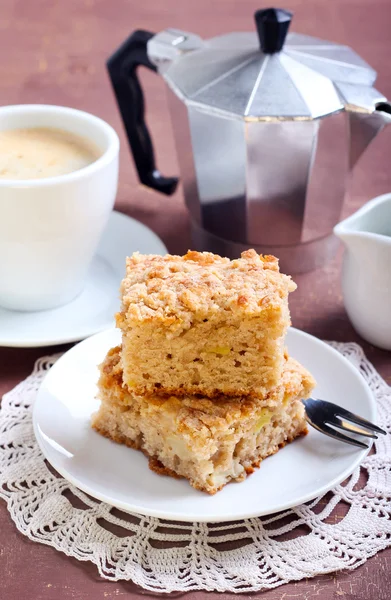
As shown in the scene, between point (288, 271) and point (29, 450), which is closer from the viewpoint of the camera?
point (29, 450)

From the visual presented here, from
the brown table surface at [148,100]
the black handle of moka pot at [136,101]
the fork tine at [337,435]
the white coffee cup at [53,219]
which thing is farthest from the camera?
the black handle of moka pot at [136,101]

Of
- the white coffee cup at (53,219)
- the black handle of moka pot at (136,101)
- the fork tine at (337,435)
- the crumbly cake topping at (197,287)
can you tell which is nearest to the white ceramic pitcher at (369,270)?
the crumbly cake topping at (197,287)

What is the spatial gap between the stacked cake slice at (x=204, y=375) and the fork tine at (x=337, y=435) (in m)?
0.03

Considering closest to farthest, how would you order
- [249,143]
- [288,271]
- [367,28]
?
[249,143] → [288,271] → [367,28]

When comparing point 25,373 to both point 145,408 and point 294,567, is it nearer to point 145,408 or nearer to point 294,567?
point 145,408

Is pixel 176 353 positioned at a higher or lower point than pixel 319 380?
higher

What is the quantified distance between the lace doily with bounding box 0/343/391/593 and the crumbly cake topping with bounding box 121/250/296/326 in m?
0.34

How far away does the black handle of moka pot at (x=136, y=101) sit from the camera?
208 cm

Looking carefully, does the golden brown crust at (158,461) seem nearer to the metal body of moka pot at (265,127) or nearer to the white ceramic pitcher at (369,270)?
the white ceramic pitcher at (369,270)

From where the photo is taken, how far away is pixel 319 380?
5.17ft

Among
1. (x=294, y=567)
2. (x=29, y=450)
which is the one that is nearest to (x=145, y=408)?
(x=29, y=450)

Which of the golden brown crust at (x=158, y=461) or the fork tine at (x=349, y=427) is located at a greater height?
the fork tine at (x=349, y=427)

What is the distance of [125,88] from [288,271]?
0.66m

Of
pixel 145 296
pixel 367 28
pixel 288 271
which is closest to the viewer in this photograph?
pixel 145 296
